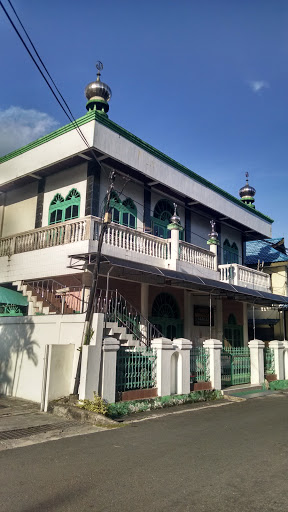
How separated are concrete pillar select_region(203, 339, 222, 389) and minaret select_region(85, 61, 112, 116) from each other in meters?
9.04

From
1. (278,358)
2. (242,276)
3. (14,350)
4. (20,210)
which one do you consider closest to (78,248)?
(14,350)

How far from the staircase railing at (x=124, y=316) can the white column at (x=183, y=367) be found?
67 centimetres

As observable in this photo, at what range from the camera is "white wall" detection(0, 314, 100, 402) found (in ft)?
33.1

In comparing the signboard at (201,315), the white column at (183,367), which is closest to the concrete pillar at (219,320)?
the signboard at (201,315)

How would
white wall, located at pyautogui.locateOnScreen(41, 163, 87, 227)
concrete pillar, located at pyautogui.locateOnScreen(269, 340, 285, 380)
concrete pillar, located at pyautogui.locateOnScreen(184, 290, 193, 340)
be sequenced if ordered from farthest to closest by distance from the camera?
1. concrete pillar, located at pyautogui.locateOnScreen(184, 290, 193, 340)
2. concrete pillar, located at pyautogui.locateOnScreen(269, 340, 285, 380)
3. white wall, located at pyautogui.locateOnScreen(41, 163, 87, 227)

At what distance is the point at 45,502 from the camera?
419 cm

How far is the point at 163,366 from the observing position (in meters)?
10.7

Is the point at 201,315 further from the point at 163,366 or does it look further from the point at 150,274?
the point at 163,366

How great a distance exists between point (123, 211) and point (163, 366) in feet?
18.7

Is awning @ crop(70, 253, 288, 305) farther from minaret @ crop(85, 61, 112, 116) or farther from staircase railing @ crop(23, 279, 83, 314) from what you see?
minaret @ crop(85, 61, 112, 116)

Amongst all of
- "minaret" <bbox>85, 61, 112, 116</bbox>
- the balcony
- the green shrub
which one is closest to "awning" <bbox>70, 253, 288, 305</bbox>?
the balcony

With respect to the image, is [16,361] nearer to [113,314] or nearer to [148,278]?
[113,314]

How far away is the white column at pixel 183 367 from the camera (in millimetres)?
11234

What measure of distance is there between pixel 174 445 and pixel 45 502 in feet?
9.26
